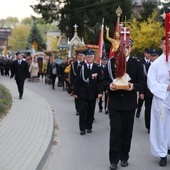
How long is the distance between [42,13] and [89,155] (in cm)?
3653

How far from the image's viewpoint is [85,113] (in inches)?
359

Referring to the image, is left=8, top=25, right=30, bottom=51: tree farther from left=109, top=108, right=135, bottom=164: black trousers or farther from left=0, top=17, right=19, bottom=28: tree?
left=109, top=108, right=135, bottom=164: black trousers

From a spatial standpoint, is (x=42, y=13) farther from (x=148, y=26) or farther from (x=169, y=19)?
(x=169, y=19)

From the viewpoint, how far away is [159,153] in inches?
253

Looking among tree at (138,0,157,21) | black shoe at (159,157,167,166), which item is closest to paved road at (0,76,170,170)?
black shoe at (159,157,167,166)

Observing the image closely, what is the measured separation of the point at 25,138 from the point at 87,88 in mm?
1952

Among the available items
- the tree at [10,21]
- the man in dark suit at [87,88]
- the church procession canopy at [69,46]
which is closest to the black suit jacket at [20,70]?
the man in dark suit at [87,88]

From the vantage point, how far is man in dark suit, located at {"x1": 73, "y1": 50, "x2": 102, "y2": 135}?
357 inches

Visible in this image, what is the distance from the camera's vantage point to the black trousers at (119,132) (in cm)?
605

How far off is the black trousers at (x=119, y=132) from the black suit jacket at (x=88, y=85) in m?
2.91

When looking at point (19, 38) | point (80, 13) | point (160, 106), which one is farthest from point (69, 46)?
point (19, 38)

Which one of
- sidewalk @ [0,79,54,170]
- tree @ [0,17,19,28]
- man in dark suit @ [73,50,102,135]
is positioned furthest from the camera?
tree @ [0,17,19,28]

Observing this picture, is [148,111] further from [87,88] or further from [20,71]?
[20,71]

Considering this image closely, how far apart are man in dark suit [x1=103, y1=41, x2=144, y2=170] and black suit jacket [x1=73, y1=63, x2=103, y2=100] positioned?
2.80 m
